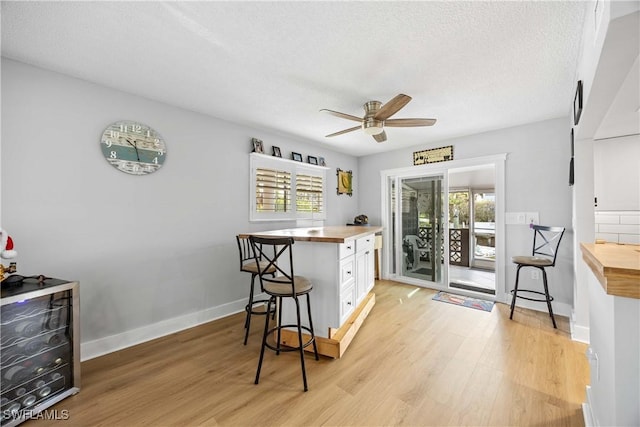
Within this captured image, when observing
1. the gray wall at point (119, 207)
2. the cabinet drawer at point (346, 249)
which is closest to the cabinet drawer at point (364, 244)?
the cabinet drawer at point (346, 249)

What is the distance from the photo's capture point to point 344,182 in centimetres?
479

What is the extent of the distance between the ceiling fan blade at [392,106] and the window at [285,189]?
5.56 ft

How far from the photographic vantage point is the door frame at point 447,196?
138 inches

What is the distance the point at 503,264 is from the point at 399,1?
3400 millimetres

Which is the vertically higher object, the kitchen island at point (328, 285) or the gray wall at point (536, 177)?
the gray wall at point (536, 177)

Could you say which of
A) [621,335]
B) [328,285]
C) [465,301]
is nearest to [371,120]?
[328,285]

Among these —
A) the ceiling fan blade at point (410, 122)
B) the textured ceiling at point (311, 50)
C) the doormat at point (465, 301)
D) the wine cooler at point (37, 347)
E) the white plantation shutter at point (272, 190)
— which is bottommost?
the doormat at point (465, 301)

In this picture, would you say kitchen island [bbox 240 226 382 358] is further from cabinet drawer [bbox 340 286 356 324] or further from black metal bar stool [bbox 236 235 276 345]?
black metal bar stool [bbox 236 235 276 345]

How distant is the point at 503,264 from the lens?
3504mm

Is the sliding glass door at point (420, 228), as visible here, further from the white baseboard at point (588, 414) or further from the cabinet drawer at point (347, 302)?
the white baseboard at point (588, 414)

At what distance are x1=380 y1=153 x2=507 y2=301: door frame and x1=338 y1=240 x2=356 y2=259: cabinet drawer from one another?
86.4 inches

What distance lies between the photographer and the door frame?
138 inches

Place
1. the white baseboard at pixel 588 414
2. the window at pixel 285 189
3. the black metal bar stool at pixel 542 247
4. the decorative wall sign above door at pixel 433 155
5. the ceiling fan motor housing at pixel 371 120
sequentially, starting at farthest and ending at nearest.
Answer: the decorative wall sign above door at pixel 433 155 → the window at pixel 285 189 → the black metal bar stool at pixel 542 247 → the ceiling fan motor housing at pixel 371 120 → the white baseboard at pixel 588 414

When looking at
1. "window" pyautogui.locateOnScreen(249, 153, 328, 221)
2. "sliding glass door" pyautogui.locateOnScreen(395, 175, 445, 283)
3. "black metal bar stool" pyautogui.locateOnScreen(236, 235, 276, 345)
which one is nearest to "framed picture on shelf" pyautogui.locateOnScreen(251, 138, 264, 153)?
"window" pyautogui.locateOnScreen(249, 153, 328, 221)
